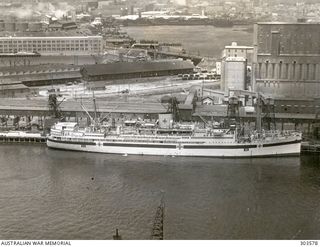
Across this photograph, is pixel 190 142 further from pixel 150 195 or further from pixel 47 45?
pixel 47 45

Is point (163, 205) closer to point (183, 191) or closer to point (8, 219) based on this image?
point (183, 191)

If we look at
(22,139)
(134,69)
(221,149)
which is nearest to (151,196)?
(221,149)

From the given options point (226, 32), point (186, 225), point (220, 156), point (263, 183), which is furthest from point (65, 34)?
point (186, 225)

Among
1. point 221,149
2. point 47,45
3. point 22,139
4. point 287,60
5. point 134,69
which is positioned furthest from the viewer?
point 47,45

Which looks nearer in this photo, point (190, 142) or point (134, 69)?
point (190, 142)

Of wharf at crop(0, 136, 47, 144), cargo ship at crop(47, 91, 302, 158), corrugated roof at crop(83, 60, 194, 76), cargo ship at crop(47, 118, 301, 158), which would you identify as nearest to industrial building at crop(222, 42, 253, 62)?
corrugated roof at crop(83, 60, 194, 76)

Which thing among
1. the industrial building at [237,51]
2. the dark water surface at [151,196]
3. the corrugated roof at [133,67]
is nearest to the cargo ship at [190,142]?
the dark water surface at [151,196]

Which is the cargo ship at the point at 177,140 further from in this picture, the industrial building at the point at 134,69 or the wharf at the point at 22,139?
the industrial building at the point at 134,69
